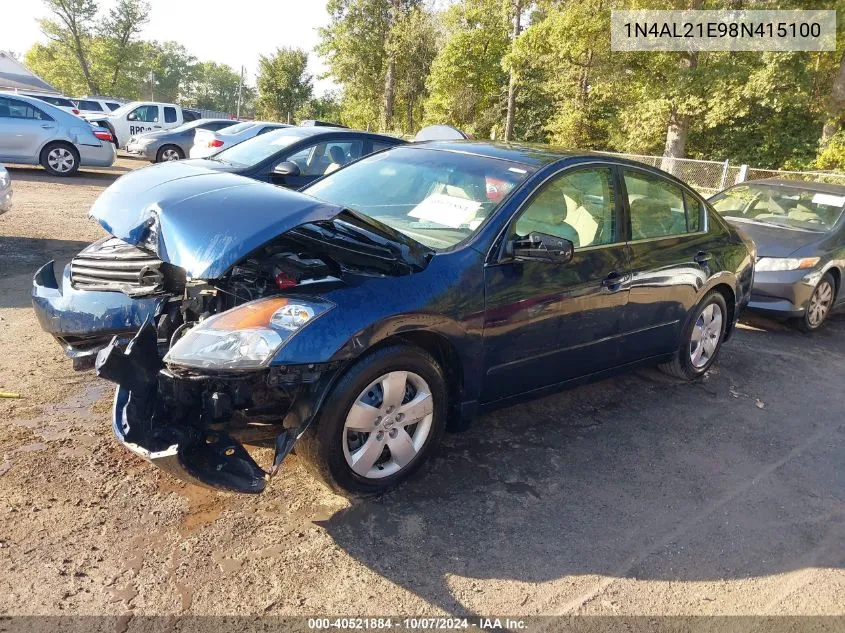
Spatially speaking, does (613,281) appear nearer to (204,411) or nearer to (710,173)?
(204,411)

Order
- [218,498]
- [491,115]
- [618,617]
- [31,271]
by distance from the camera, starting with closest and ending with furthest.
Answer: [618,617] < [218,498] < [31,271] < [491,115]

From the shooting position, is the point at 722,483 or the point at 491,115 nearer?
the point at 722,483

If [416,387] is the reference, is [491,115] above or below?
above

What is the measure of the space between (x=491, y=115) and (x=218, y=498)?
3484 cm

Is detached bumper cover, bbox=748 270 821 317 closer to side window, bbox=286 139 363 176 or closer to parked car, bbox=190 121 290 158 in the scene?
side window, bbox=286 139 363 176

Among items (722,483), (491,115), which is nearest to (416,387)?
(722,483)

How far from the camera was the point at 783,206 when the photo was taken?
25.1 ft

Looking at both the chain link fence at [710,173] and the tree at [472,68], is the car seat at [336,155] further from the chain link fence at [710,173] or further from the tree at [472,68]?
the tree at [472,68]

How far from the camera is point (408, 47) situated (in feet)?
122

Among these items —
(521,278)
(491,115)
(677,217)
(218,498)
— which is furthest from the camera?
(491,115)

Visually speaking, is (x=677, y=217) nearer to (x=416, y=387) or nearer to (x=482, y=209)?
(x=482, y=209)

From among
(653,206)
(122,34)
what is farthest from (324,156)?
(122,34)

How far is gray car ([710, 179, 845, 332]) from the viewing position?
21.6ft

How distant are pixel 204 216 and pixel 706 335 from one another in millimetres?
3898
